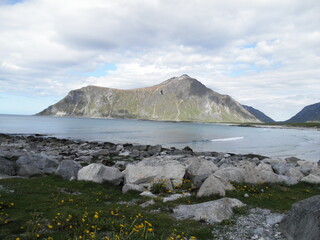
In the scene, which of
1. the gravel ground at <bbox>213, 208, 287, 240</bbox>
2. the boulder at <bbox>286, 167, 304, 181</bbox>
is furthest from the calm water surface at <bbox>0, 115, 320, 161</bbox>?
the gravel ground at <bbox>213, 208, 287, 240</bbox>

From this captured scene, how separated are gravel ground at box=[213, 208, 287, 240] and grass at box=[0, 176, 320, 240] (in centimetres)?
40

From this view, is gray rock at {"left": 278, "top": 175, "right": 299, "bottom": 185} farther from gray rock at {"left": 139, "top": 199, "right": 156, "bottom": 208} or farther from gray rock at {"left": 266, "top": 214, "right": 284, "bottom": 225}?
gray rock at {"left": 139, "top": 199, "right": 156, "bottom": 208}

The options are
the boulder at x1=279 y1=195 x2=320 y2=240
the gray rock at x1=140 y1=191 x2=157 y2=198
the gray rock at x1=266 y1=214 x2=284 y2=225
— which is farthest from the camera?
the gray rock at x1=140 y1=191 x2=157 y2=198

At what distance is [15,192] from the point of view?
12977 mm

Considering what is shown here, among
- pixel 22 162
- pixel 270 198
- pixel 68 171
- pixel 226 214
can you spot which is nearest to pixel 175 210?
pixel 226 214

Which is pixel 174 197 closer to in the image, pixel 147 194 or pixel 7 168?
pixel 147 194

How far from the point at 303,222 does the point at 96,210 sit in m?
8.07

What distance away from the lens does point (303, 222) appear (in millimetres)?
7875

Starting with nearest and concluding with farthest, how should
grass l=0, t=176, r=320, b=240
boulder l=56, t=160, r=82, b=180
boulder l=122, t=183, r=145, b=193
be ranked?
grass l=0, t=176, r=320, b=240, boulder l=122, t=183, r=145, b=193, boulder l=56, t=160, r=82, b=180

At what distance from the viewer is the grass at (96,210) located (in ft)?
26.2

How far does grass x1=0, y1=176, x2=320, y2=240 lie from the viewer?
7.98 meters

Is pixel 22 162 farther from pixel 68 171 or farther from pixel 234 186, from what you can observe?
pixel 234 186

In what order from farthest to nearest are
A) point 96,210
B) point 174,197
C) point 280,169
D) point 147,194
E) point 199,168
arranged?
1. point 280,169
2. point 199,168
3. point 147,194
4. point 174,197
5. point 96,210

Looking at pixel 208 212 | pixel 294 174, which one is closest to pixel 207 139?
pixel 294 174
